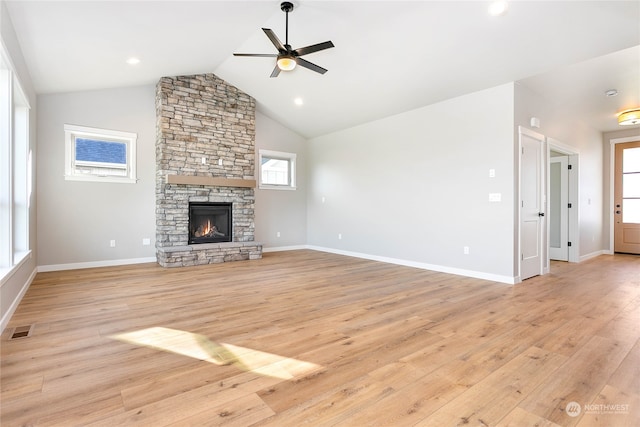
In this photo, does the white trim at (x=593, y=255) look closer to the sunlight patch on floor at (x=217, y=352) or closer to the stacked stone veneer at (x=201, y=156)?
the stacked stone veneer at (x=201, y=156)

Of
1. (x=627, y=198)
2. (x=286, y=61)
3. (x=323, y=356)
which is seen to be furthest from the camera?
(x=627, y=198)

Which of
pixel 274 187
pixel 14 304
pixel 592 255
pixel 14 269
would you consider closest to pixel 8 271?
pixel 14 269

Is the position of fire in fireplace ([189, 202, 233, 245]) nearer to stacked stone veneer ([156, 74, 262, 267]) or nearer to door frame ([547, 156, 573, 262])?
stacked stone veneer ([156, 74, 262, 267])

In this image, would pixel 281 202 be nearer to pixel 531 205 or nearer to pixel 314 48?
pixel 314 48

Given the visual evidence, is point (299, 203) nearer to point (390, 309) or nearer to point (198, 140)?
point (198, 140)

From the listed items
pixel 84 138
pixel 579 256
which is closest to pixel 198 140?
pixel 84 138

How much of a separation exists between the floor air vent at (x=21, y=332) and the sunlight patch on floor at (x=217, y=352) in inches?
27.1

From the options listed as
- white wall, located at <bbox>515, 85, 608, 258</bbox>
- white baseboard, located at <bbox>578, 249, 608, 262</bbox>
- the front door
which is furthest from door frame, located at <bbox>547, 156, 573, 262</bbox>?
the front door

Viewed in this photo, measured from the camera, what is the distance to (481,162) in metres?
4.66

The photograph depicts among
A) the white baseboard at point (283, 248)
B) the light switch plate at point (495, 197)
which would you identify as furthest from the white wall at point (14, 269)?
the light switch plate at point (495, 197)

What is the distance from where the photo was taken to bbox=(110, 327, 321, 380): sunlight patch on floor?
6.56ft

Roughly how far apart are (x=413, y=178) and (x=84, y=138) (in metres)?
5.74

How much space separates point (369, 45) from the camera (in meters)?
4.25

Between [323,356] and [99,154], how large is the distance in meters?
5.49
